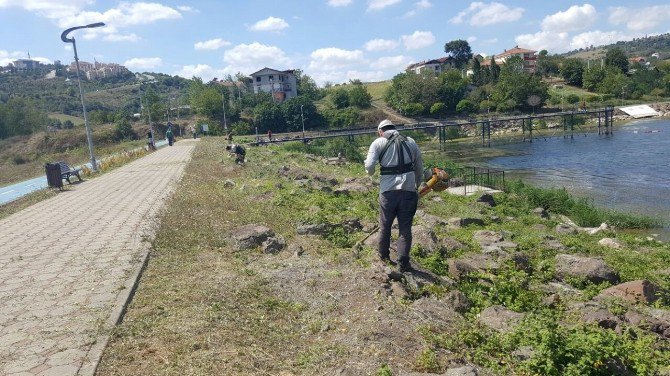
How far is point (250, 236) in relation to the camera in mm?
7840

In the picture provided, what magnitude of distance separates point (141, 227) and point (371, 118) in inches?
2748

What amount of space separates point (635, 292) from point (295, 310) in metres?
4.75

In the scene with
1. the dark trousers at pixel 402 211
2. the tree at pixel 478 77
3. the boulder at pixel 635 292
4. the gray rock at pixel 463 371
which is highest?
the tree at pixel 478 77

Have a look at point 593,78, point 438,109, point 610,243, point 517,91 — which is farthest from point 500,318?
point 593,78

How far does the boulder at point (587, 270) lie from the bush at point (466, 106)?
70663 millimetres

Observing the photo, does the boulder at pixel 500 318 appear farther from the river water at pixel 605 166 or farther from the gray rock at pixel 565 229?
the river water at pixel 605 166

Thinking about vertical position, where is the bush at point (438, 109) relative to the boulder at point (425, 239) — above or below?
above

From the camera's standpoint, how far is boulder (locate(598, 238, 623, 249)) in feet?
35.9

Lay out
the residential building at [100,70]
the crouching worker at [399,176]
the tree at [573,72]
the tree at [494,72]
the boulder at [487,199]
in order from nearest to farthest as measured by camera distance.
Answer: the crouching worker at [399,176] → the boulder at [487,199] → the tree at [494,72] → the tree at [573,72] → the residential building at [100,70]

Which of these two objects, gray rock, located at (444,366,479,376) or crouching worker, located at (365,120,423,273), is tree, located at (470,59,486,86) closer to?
crouching worker, located at (365,120,423,273)

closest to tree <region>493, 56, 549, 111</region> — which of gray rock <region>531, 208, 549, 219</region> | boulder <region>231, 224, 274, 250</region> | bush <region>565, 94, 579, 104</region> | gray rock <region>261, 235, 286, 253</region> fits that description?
A: bush <region>565, 94, 579, 104</region>

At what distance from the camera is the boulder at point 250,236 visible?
7.72m

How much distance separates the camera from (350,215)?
10.4 m

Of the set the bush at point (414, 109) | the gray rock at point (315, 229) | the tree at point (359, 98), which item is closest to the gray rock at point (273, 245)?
the gray rock at point (315, 229)
